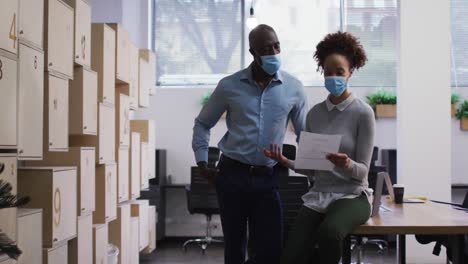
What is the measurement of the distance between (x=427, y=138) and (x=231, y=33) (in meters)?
3.03

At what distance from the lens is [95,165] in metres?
3.87

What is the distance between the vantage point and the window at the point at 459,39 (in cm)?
711

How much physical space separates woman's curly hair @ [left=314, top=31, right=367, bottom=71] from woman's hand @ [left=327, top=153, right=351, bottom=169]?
52cm

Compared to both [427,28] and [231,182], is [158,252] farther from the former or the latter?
[231,182]

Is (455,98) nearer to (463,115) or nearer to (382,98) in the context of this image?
(463,115)

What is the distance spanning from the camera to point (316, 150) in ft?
7.99

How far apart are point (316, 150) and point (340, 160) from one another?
12cm

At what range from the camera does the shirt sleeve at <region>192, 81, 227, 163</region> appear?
2725mm

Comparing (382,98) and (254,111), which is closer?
(254,111)

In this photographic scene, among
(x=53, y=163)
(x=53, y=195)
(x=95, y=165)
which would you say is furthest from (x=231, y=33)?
(x=53, y=195)

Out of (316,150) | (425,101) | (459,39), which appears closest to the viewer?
(316,150)

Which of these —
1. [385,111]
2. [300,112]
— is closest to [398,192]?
Result: [300,112]

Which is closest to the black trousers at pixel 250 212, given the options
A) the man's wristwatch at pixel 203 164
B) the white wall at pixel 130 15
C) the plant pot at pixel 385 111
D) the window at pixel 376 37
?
the man's wristwatch at pixel 203 164

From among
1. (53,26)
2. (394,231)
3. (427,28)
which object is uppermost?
(427,28)
